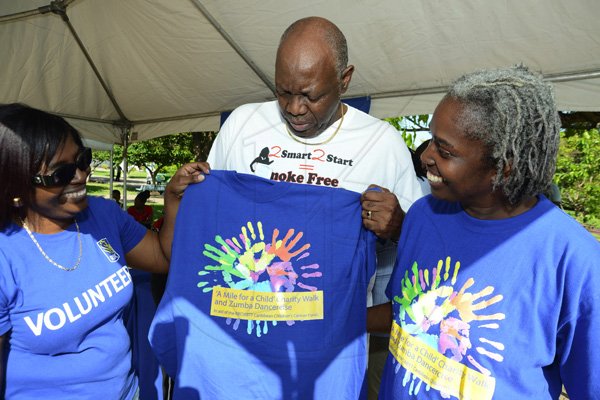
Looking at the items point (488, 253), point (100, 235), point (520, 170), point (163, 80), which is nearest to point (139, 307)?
point (100, 235)

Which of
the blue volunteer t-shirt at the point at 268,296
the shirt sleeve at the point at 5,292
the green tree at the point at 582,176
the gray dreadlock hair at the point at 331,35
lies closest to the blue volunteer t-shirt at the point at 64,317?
the shirt sleeve at the point at 5,292

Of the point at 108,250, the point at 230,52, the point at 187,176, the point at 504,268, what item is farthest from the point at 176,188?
the point at 230,52

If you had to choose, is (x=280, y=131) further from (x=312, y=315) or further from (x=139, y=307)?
(x=139, y=307)

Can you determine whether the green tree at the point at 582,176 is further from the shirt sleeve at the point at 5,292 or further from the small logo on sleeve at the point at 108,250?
the shirt sleeve at the point at 5,292

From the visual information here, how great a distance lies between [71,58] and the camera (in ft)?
16.1

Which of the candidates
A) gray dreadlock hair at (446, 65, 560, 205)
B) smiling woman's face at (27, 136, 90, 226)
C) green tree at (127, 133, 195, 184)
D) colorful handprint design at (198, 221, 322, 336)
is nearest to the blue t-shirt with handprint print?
gray dreadlock hair at (446, 65, 560, 205)

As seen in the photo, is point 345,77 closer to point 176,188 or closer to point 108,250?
point 176,188

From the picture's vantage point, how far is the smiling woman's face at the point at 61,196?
138 centimetres

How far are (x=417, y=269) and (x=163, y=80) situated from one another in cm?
455

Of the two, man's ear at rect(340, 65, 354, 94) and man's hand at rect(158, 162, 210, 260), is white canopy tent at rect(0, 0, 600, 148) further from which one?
man's hand at rect(158, 162, 210, 260)

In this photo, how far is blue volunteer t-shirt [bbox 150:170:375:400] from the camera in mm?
1433

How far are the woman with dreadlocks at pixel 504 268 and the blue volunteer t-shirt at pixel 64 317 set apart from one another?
104cm

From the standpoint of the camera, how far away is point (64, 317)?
4.37 ft

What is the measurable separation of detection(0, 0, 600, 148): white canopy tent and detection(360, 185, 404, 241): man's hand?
1.89 metres
